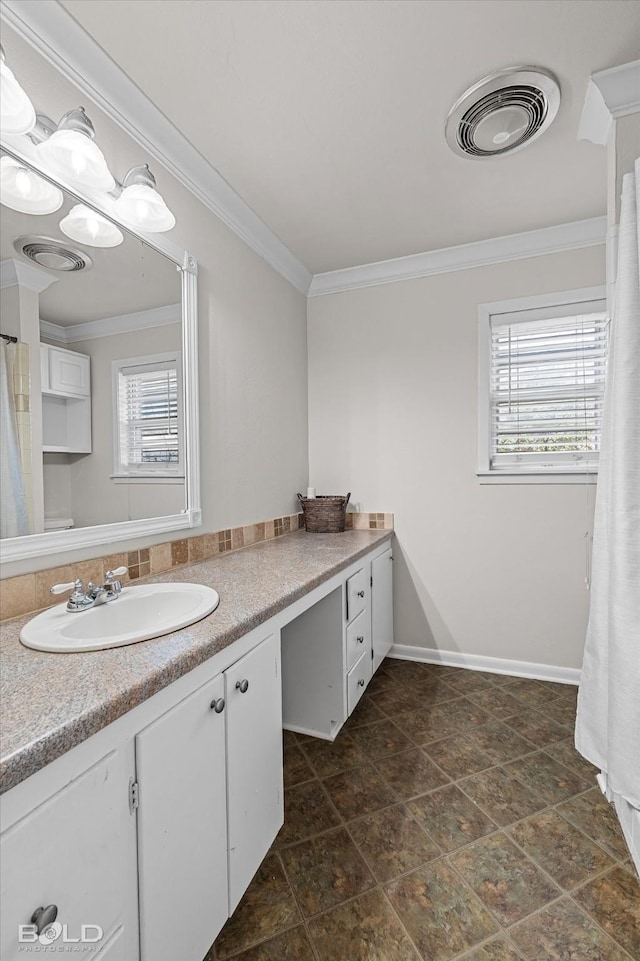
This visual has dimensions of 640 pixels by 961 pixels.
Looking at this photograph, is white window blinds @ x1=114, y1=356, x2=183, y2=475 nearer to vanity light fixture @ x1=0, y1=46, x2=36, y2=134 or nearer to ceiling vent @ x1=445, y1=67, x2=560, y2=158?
vanity light fixture @ x1=0, y1=46, x2=36, y2=134

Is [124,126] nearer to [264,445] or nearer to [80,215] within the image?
[80,215]

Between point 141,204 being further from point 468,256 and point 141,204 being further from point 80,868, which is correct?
point 468,256

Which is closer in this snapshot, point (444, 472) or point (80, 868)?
point (80, 868)

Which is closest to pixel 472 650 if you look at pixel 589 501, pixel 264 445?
pixel 589 501

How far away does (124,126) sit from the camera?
1506 mm

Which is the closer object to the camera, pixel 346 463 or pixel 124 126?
pixel 124 126

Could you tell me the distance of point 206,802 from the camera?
3.32 ft

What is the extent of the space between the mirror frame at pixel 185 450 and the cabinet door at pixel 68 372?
0.42 m

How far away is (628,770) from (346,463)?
2.01 m

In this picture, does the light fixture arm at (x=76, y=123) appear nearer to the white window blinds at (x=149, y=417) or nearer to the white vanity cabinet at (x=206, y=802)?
the white window blinds at (x=149, y=417)

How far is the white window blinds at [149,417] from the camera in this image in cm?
153

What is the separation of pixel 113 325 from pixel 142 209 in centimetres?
40

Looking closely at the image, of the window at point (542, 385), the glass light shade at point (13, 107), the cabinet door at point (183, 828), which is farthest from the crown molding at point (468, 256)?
the cabinet door at point (183, 828)

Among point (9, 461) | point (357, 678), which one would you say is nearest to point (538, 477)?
point (357, 678)
